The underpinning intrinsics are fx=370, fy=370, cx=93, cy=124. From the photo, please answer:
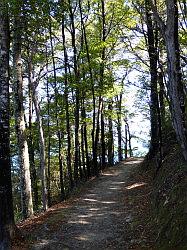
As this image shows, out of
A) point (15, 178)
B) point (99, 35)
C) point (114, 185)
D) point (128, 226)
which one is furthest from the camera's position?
point (15, 178)

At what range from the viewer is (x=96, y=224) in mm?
12578

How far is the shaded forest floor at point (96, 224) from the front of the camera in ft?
35.0

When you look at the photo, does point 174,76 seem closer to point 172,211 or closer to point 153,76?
point 172,211

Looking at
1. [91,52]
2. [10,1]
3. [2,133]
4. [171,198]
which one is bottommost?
[171,198]

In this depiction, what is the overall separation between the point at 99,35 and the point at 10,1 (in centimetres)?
1826

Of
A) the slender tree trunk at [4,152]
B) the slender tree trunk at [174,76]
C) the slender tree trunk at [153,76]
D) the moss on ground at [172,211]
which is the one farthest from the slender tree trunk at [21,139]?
the slender tree trunk at [174,76]

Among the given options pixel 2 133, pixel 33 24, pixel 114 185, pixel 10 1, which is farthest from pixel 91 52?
pixel 2 133

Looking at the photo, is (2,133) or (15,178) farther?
(15,178)

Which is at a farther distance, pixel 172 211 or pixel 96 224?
pixel 96 224

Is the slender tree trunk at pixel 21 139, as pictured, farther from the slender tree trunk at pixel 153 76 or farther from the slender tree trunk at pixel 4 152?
the slender tree trunk at pixel 153 76

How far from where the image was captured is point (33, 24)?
1347 centimetres

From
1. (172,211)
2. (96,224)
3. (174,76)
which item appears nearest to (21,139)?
(96,224)

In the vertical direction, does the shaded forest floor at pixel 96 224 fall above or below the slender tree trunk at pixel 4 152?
below

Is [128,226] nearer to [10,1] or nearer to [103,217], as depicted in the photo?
[103,217]
